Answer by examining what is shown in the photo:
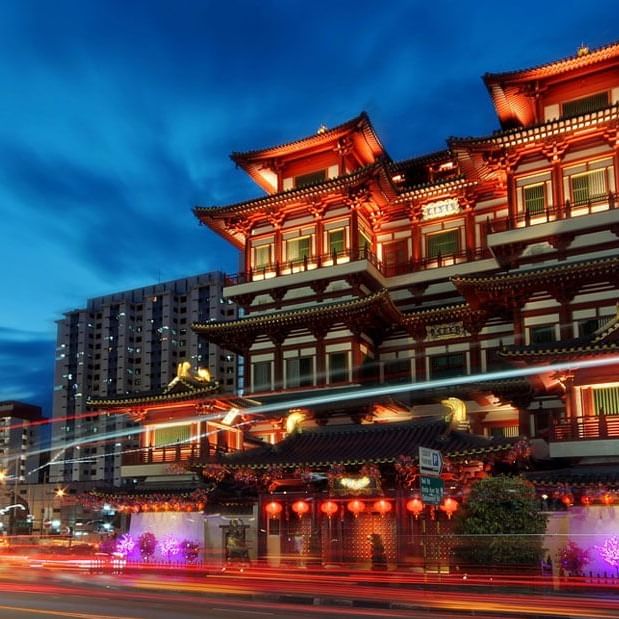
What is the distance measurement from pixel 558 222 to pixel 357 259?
10.6m

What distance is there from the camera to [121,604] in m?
20.0

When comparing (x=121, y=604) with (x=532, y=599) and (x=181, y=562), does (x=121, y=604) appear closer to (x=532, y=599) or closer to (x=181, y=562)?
(x=532, y=599)

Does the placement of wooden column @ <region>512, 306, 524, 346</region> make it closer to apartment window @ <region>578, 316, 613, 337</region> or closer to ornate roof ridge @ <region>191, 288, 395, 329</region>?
apartment window @ <region>578, 316, 613, 337</region>

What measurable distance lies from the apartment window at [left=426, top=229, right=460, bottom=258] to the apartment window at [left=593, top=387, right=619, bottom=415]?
45.1 feet

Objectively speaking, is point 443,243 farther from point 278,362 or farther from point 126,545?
point 126,545

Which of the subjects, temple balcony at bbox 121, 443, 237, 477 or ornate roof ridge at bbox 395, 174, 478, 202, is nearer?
temple balcony at bbox 121, 443, 237, 477

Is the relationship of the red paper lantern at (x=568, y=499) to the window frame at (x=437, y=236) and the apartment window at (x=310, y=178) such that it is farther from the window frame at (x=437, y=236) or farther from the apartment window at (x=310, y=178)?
the apartment window at (x=310, y=178)

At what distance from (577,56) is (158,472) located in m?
29.7

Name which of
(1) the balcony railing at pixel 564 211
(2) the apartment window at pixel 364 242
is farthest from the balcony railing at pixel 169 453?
(1) the balcony railing at pixel 564 211

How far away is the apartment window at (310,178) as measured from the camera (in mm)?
44062

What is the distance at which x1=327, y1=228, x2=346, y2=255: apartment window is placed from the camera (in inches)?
1654

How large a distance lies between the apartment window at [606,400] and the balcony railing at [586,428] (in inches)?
29.0

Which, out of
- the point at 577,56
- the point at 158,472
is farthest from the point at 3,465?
the point at 577,56

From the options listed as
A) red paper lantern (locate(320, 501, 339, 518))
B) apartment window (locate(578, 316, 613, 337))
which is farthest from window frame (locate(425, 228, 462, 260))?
red paper lantern (locate(320, 501, 339, 518))
